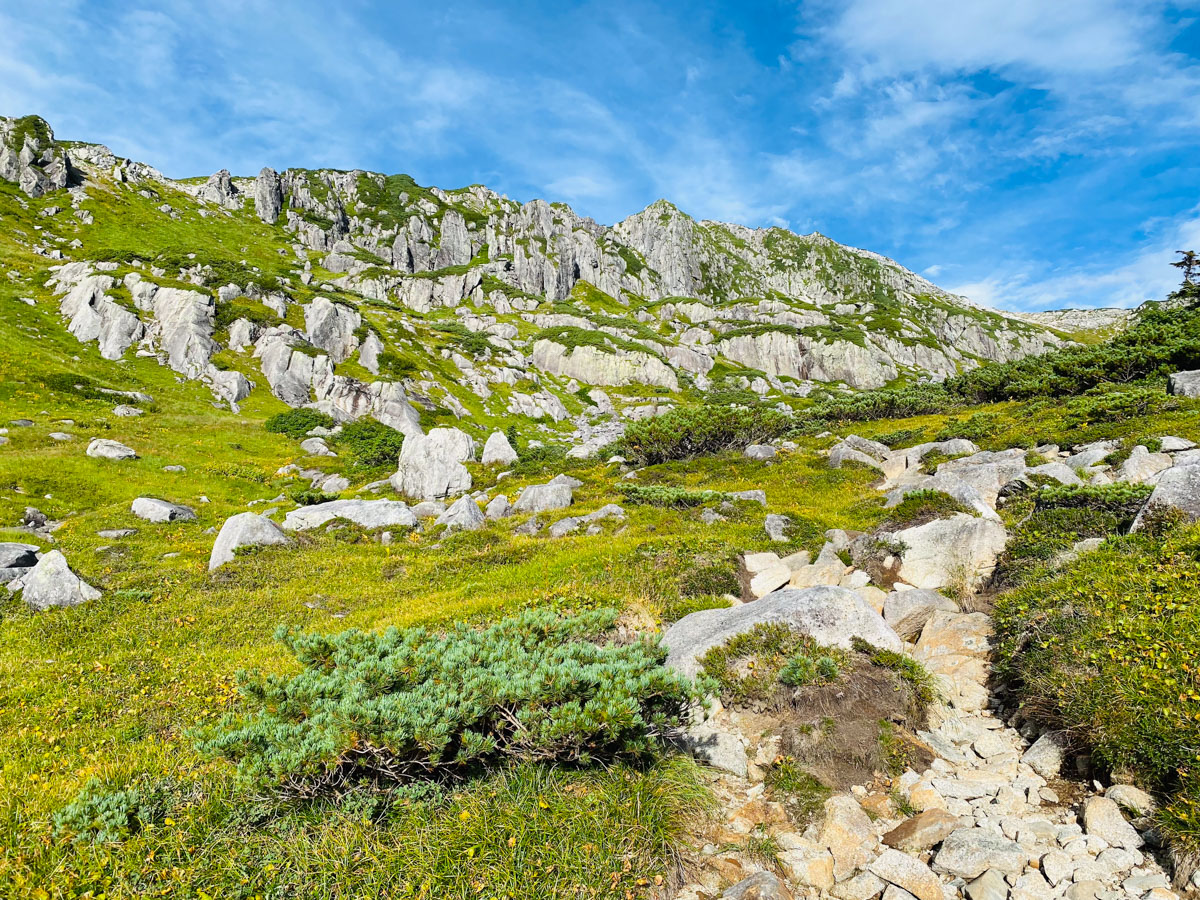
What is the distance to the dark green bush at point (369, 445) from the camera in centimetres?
3978

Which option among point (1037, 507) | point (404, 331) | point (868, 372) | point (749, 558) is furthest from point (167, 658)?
point (868, 372)

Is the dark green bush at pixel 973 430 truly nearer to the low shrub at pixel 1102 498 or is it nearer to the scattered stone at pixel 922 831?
the low shrub at pixel 1102 498

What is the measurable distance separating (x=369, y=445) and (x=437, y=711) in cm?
4318

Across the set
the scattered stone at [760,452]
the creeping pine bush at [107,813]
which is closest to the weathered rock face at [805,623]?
the creeping pine bush at [107,813]

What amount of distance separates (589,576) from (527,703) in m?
9.09

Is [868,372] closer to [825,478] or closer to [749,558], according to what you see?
[825,478]

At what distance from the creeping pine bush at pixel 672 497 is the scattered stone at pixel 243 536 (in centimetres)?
1477

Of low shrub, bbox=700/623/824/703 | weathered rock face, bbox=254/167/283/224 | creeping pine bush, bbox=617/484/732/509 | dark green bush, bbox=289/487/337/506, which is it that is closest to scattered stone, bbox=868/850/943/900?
low shrub, bbox=700/623/824/703

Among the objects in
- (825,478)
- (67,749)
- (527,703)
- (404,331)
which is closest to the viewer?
(527,703)

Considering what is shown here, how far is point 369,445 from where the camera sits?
4481 centimetres

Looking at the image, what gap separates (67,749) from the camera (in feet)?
24.5

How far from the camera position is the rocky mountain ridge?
6106 centimetres

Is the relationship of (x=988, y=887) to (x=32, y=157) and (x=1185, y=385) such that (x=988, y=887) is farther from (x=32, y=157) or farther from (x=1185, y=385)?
(x=32, y=157)

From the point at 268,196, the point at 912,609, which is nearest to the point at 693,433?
the point at 912,609
